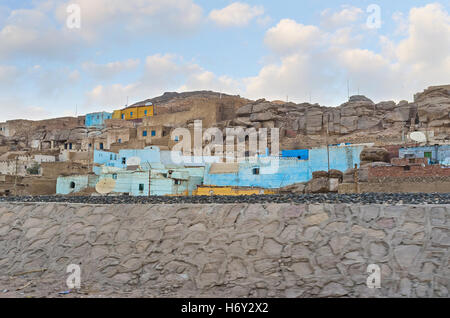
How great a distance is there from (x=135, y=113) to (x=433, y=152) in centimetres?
5107

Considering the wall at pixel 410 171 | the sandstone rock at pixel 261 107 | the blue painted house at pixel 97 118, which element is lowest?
the wall at pixel 410 171

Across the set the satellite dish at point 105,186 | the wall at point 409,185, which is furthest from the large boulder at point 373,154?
the satellite dish at point 105,186

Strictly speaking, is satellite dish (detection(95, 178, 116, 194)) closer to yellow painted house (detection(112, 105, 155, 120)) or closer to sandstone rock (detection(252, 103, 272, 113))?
sandstone rock (detection(252, 103, 272, 113))

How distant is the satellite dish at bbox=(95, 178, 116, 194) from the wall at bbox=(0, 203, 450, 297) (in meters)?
22.1

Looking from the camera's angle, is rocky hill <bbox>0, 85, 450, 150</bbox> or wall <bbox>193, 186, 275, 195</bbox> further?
rocky hill <bbox>0, 85, 450, 150</bbox>

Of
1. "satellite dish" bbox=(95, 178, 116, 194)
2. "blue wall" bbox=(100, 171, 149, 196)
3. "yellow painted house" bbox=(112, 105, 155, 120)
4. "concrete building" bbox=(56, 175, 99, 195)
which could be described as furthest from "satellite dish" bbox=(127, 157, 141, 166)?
"yellow painted house" bbox=(112, 105, 155, 120)

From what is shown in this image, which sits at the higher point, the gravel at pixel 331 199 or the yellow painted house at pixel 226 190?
the gravel at pixel 331 199

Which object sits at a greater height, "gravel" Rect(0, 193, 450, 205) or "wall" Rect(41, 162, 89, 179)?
"wall" Rect(41, 162, 89, 179)

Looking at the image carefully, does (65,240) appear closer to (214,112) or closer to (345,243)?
(345,243)

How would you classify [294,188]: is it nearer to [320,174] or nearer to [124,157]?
[320,174]

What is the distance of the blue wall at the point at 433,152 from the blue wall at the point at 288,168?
12.1 ft

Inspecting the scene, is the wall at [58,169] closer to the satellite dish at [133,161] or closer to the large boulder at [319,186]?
the satellite dish at [133,161]

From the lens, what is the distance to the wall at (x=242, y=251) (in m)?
5.89

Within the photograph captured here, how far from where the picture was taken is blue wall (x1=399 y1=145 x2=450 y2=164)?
28670 millimetres
